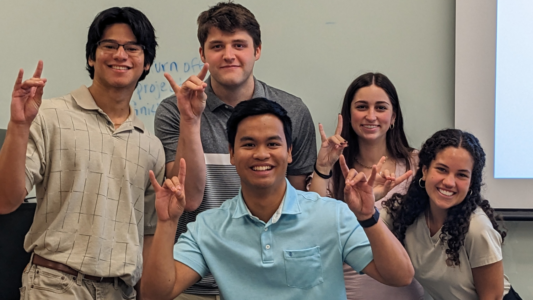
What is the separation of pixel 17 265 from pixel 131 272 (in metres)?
0.70

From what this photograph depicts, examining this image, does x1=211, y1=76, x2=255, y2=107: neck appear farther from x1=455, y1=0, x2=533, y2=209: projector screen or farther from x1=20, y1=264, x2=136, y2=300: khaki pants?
x1=455, y1=0, x2=533, y2=209: projector screen

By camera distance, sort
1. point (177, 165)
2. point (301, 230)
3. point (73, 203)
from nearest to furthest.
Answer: point (301, 230) → point (73, 203) → point (177, 165)

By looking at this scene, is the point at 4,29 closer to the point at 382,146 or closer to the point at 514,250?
the point at 382,146

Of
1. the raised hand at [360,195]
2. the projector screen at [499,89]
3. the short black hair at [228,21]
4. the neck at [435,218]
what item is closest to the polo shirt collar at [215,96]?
the short black hair at [228,21]

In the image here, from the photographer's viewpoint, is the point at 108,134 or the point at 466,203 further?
the point at 466,203

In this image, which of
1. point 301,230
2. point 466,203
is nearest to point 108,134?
point 301,230

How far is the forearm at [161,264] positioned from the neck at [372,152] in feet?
2.99

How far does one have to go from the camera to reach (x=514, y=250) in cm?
211

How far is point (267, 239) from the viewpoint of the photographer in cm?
138

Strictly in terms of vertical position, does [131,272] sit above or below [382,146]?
below

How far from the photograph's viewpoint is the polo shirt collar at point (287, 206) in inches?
55.2

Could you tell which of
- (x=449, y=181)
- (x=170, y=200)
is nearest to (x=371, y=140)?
(x=449, y=181)

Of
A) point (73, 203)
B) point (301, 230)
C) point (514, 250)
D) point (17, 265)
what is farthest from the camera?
point (514, 250)

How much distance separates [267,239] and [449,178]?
27.9 inches
